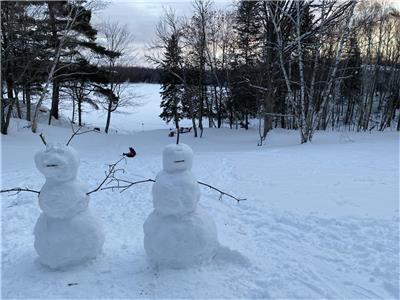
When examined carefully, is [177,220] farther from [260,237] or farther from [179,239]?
[260,237]

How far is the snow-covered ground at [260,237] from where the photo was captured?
3820 millimetres

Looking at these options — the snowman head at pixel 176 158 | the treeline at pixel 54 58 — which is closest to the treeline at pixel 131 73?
the treeline at pixel 54 58

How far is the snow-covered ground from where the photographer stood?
12.5ft

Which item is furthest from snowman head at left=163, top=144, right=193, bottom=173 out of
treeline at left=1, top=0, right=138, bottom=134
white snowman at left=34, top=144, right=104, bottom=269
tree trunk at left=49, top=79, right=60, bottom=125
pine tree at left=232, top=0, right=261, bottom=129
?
tree trunk at left=49, top=79, right=60, bottom=125

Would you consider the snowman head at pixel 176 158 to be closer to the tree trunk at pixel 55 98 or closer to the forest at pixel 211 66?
the forest at pixel 211 66

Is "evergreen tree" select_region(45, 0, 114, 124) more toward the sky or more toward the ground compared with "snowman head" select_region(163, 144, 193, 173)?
more toward the sky

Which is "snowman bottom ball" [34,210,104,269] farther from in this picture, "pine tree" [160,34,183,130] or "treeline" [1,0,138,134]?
"pine tree" [160,34,183,130]

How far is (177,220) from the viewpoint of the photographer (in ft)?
12.8

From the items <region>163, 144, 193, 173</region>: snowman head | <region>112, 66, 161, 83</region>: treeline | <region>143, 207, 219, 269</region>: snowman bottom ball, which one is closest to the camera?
<region>163, 144, 193, 173</region>: snowman head

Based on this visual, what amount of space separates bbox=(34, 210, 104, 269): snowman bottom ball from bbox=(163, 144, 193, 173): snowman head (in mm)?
1139

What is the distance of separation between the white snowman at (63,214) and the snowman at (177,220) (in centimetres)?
70

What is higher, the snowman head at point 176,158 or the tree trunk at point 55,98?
the snowman head at point 176,158

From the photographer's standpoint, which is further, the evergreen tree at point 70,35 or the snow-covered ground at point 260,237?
the evergreen tree at point 70,35

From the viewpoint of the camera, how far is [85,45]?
24.6 m
